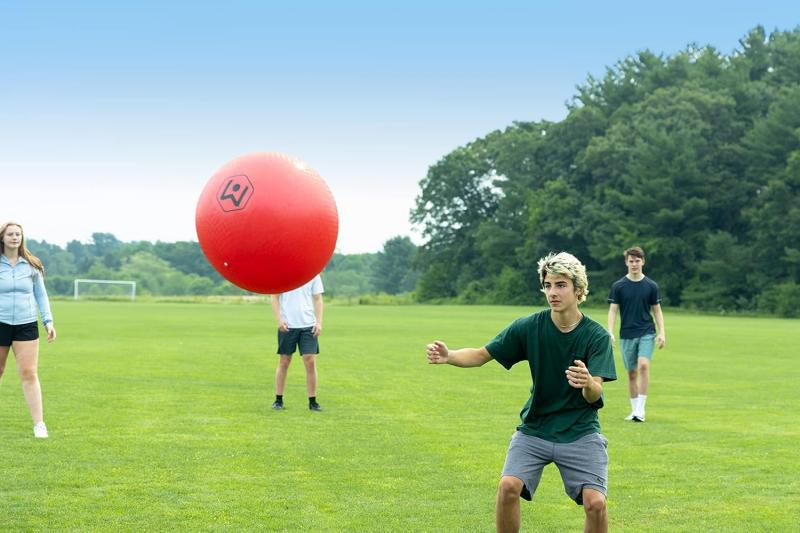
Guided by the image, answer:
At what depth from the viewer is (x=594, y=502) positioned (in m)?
5.83

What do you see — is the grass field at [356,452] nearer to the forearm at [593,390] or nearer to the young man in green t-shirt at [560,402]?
the young man in green t-shirt at [560,402]

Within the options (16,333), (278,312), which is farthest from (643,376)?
(16,333)

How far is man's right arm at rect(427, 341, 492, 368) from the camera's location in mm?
6145

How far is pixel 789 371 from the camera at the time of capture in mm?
20578

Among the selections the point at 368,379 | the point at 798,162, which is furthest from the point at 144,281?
the point at 368,379

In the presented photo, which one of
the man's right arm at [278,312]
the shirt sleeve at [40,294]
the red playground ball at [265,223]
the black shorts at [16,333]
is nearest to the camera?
the red playground ball at [265,223]

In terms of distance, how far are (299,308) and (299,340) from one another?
0.44 m

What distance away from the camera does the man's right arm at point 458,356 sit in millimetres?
6145

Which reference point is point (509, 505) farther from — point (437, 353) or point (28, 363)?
point (28, 363)

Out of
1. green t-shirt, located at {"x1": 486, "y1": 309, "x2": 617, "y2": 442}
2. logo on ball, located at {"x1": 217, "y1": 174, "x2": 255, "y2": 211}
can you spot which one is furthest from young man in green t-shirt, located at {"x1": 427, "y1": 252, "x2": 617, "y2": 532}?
logo on ball, located at {"x1": 217, "y1": 174, "x2": 255, "y2": 211}

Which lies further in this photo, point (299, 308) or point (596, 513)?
point (299, 308)

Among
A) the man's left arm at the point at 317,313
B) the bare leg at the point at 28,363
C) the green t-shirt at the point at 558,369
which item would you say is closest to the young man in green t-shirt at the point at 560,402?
the green t-shirt at the point at 558,369

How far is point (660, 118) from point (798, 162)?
1480cm

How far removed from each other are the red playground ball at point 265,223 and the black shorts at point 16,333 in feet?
14.3
